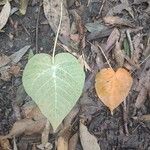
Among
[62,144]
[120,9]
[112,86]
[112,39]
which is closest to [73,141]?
[62,144]

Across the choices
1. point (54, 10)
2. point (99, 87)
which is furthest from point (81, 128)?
point (54, 10)

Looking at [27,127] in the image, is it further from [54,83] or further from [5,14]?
[5,14]

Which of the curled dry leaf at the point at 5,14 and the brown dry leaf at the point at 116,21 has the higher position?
the curled dry leaf at the point at 5,14

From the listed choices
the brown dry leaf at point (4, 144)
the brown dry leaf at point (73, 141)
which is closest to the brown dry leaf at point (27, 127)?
the brown dry leaf at point (4, 144)

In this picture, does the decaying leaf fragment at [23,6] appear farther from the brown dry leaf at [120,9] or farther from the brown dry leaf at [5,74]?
the brown dry leaf at [120,9]

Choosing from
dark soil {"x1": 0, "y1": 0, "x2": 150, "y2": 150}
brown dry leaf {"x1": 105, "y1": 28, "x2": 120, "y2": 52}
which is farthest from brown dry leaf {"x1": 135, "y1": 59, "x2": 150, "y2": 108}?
brown dry leaf {"x1": 105, "y1": 28, "x2": 120, "y2": 52}

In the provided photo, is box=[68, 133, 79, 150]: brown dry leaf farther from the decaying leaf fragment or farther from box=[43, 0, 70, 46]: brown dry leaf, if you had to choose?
the decaying leaf fragment

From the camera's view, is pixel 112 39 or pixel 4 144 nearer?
pixel 4 144
